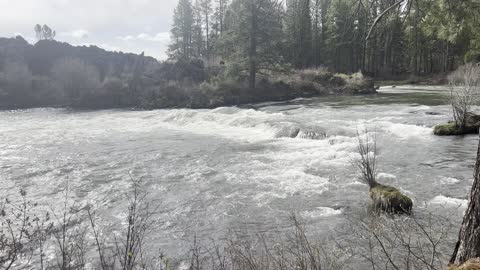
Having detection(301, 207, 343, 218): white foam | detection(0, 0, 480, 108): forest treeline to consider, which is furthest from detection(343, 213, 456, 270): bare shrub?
detection(0, 0, 480, 108): forest treeline

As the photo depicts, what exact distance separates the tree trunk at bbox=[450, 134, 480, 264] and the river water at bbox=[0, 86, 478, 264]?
4.30 metres

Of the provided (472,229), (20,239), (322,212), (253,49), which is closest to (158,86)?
(253,49)

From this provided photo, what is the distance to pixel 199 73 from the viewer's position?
42562 millimetres

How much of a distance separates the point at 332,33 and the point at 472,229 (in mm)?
54544

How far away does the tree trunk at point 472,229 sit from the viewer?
349 cm

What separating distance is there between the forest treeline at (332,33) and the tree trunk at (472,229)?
1.99m

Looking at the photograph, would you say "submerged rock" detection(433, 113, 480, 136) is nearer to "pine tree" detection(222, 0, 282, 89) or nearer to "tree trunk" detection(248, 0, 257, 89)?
"pine tree" detection(222, 0, 282, 89)

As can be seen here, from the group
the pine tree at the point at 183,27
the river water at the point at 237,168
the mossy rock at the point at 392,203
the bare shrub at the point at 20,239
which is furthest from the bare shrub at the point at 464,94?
the pine tree at the point at 183,27

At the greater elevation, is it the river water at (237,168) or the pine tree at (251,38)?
the pine tree at (251,38)

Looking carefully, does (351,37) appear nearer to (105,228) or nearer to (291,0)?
(291,0)

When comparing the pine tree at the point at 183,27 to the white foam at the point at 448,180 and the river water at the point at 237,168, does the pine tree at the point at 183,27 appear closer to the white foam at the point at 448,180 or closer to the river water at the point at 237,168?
the river water at the point at 237,168

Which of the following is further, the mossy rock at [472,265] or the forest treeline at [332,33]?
the forest treeline at [332,33]

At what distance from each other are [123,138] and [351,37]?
16.0 metres

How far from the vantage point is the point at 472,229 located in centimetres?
354
